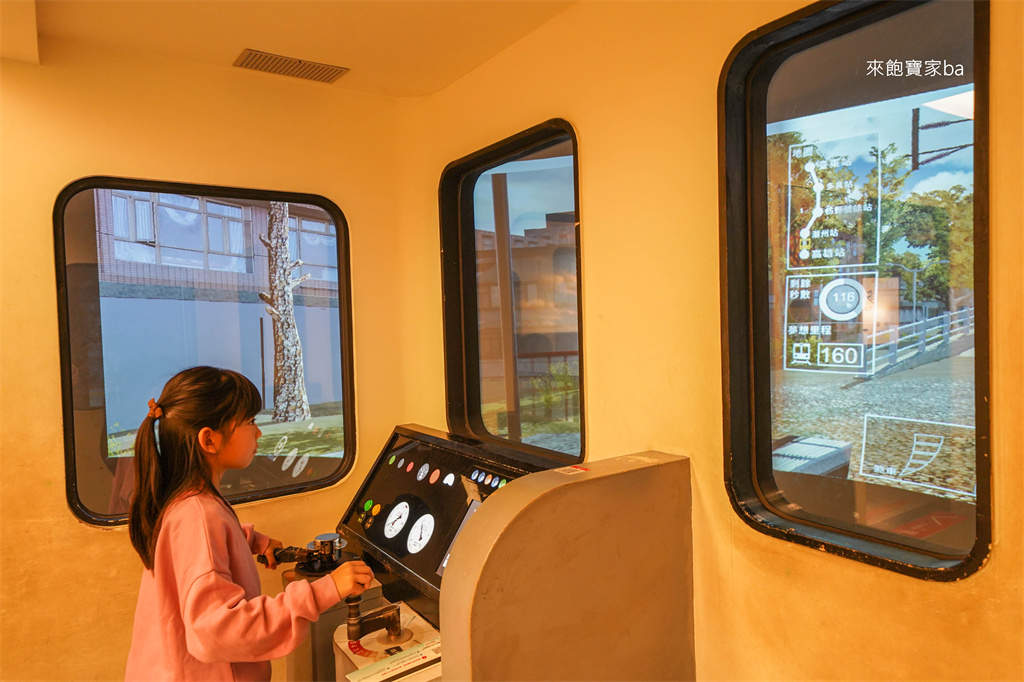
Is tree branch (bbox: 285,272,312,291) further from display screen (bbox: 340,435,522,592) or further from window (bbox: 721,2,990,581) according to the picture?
window (bbox: 721,2,990,581)

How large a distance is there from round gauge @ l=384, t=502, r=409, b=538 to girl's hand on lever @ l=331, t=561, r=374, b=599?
0.65 meters

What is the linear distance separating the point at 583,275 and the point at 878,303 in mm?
770

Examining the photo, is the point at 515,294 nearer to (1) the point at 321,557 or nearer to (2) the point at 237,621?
(1) the point at 321,557

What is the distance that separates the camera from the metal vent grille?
7.31 ft

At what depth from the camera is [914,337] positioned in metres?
1.28

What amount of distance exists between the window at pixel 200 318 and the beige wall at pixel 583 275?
66 mm

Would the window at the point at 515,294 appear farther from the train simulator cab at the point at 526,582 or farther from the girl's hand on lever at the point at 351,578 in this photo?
the girl's hand on lever at the point at 351,578

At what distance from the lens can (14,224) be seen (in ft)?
6.54

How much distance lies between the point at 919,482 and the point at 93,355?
238cm

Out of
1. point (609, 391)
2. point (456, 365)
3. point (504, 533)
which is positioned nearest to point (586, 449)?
point (609, 391)

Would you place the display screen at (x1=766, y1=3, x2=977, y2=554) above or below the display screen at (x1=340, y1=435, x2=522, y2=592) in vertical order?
above

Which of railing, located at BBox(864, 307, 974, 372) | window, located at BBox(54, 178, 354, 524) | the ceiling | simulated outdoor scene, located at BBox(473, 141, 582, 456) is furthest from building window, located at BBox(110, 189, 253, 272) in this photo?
railing, located at BBox(864, 307, 974, 372)

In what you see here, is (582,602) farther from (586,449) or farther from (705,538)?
(586,449)

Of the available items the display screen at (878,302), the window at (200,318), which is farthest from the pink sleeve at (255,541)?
the display screen at (878,302)
